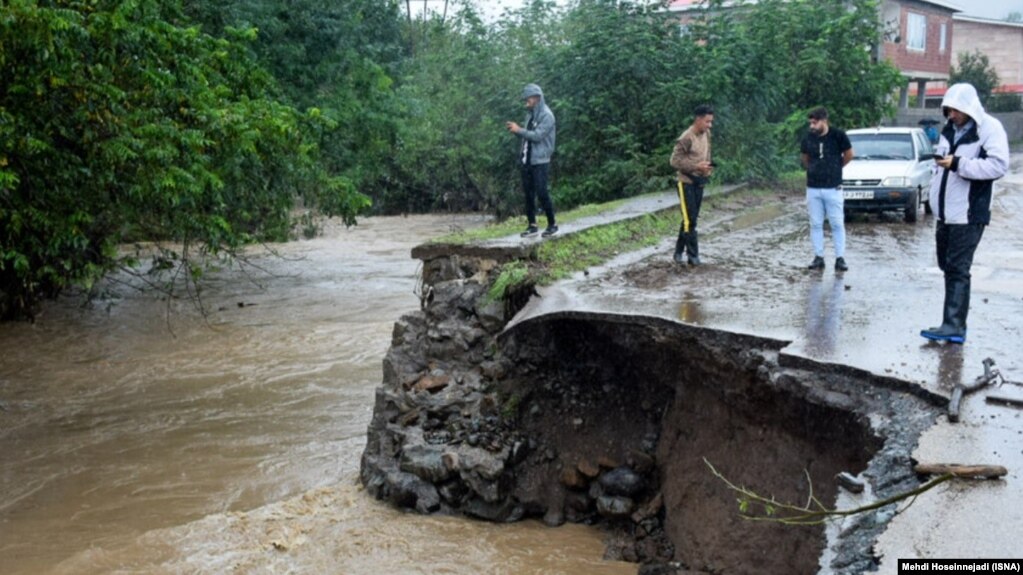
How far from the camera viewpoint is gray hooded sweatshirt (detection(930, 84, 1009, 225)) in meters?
6.40

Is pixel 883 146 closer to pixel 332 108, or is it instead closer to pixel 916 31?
pixel 332 108

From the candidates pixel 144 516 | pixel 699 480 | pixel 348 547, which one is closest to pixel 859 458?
pixel 699 480

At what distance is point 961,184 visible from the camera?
657 cm

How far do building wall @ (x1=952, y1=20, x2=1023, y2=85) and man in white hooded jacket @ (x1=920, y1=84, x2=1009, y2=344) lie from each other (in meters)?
48.2

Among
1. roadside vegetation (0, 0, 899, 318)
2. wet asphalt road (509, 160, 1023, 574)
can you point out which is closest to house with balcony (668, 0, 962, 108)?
roadside vegetation (0, 0, 899, 318)

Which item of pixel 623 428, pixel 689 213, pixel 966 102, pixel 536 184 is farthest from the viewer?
pixel 536 184

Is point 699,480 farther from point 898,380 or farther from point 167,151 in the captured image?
point 167,151

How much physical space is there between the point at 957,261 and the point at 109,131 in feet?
25.6

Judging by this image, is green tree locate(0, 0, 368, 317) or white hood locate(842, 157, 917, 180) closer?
green tree locate(0, 0, 368, 317)

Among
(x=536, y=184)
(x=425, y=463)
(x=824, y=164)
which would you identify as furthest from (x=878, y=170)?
(x=425, y=463)

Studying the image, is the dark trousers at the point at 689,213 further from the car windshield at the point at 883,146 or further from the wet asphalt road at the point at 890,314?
the car windshield at the point at 883,146

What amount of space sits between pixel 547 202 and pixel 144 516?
18.1ft

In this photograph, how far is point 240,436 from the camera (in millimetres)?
10328

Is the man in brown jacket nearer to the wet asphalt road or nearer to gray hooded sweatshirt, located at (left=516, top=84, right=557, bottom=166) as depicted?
the wet asphalt road
